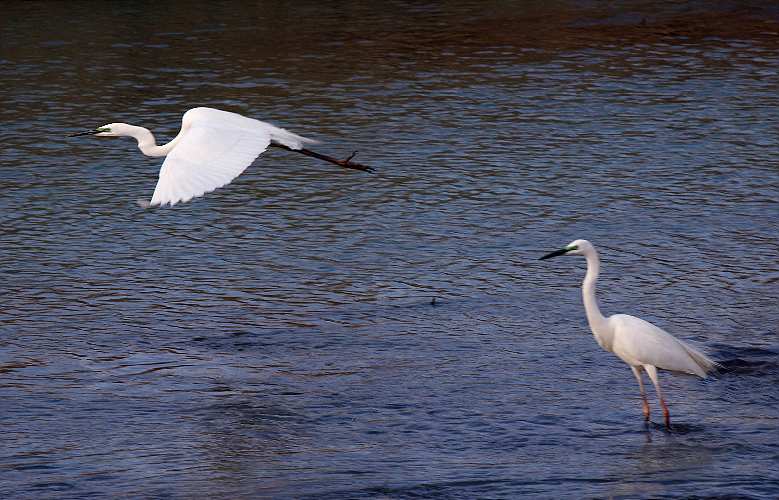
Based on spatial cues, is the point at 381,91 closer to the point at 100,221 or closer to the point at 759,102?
the point at 759,102

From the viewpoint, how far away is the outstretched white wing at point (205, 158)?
6254 mm

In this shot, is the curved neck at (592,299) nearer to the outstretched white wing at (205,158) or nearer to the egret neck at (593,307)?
the egret neck at (593,307)

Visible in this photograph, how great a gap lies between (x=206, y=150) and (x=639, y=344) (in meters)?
2.39

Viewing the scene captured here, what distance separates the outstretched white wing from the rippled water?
1.19m

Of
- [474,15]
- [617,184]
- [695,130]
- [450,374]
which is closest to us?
[450,374]

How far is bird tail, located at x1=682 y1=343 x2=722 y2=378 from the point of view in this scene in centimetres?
672

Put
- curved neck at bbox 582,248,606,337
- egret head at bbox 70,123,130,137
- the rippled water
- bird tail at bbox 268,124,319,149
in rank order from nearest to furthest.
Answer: the rippled water
curved neck at bbox 582,248,606,337
bird tail at bbox 268,124,319,149
egret head at bbox 70,123,130,137

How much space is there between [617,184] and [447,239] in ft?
6.27

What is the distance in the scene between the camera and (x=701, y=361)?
6.77 meters

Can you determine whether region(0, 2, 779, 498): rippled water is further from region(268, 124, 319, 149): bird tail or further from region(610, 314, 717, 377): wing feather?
region(268, 124, 319, 149): bird tail

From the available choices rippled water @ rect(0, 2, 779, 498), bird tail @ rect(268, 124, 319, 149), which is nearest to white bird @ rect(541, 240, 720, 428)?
rippled water @ rect(0, 2, 779, 498)

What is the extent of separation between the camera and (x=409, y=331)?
25.6ft

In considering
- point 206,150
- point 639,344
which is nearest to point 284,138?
point 206,150

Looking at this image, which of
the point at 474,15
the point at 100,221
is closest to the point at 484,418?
the point at 100,221
